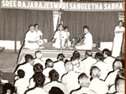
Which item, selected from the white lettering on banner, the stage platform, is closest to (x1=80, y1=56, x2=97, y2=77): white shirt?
the stage platform

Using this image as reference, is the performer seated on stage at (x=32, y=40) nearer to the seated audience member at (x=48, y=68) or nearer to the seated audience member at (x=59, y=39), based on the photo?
the seated audience member at (x=59, y=39)

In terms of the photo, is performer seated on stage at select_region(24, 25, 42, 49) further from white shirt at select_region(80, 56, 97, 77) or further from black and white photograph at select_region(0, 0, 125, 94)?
white shirt at select_region(80, 56, 97, 77)

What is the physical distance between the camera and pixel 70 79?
6.79 m

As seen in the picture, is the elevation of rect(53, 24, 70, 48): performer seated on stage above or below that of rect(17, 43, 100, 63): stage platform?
above

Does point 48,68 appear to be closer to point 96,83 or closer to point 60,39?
point 96,83

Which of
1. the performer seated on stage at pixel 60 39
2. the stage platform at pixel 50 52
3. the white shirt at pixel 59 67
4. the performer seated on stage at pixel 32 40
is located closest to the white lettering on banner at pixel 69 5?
the performer seated on stage at pixel 60 39

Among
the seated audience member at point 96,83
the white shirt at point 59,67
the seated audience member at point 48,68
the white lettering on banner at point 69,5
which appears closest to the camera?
the seated audience member at point 96,83

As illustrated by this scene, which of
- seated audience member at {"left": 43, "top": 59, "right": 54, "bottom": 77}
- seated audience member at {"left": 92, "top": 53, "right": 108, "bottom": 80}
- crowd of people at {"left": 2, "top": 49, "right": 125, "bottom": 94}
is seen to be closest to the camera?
crowd of people at {"left": 2, "top": 49, "right": 125, "bottom": 94}

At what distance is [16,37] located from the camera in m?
15.4

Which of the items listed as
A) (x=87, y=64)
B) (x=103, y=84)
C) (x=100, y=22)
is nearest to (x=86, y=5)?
(x=100, y=22)

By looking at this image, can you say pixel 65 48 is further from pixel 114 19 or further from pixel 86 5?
pixel 114 19

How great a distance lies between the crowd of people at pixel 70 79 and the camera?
5.37 m

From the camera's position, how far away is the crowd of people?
537 centimetres

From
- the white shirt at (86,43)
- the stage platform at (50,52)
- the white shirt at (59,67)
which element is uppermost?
the white shirt at (86,43)
